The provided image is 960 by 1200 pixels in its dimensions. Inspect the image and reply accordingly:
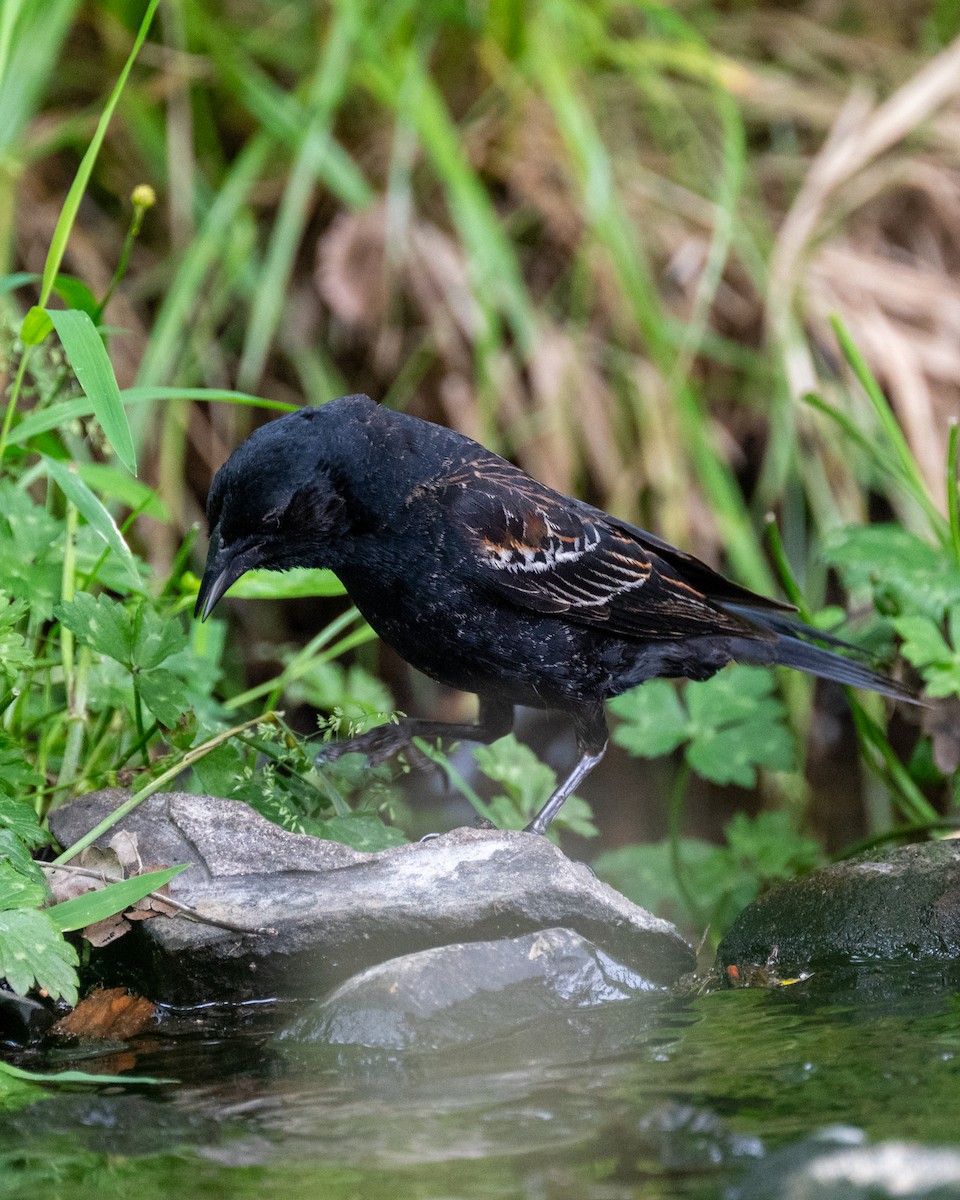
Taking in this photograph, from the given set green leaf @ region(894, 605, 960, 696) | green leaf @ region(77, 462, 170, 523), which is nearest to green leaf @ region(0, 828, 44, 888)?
green leaf @ region(77, 462, 170, 523)

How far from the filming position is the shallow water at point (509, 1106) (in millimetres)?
1641

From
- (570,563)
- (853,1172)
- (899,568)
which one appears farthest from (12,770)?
(899,568)

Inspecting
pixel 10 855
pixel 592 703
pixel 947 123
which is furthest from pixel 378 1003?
pixel 947 123

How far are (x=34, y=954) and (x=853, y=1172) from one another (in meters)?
1.28

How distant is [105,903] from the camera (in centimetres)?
228

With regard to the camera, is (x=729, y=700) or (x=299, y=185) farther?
(x=299, y=185)

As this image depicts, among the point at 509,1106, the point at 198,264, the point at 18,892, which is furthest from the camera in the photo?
the point at 198,264

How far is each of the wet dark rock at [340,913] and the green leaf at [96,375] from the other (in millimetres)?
815

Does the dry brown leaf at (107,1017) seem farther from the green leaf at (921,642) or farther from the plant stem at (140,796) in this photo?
the green leaf at (921,642)

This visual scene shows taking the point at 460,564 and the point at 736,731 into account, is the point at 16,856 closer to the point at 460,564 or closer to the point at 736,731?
the point at 460,564

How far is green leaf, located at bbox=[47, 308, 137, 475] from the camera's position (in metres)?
2.42

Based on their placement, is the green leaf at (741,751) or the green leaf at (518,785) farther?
the green leaf at (741,751)

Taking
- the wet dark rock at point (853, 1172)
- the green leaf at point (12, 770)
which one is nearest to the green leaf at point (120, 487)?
the green leaf at point (12, 770)

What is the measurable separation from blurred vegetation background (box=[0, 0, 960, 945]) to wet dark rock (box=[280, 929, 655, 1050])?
9.49 feet
